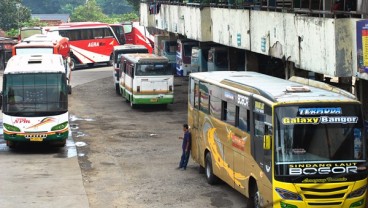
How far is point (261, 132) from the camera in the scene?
699 inches

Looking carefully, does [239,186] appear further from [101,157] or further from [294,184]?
[101,157]

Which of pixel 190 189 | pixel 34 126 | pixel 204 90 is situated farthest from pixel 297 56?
pixel 34 126

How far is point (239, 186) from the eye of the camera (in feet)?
64.5

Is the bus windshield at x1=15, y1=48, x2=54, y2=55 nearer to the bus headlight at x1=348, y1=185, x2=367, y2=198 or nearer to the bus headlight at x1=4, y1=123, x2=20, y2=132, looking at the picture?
the bus headlight at x1=4, y1=123, x2=20, y2=132

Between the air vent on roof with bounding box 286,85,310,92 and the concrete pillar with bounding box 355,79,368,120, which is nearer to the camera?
the air vent on roof with bounding box 286,85,310,92

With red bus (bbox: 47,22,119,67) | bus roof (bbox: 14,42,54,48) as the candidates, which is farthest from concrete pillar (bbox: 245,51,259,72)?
red bus (bbox: 47,22,119,67)

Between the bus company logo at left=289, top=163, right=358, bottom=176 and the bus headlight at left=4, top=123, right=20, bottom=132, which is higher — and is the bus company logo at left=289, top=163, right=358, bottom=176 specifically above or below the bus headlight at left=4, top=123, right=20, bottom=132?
above

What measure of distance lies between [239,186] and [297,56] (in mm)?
7556

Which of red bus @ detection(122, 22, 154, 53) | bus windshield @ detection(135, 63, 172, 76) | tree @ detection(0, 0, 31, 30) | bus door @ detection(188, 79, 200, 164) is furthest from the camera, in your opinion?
tree @ detection(0, 0, 31, 30)

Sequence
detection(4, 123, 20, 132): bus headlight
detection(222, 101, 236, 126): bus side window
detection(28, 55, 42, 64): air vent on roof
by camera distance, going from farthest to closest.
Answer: detection(28, 55, 42, 64): air vent on roof, detection(4, 123, 20, 132): bus headlight, detection(222, 101, 236, 126): bus side window

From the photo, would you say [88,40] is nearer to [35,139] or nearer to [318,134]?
[35,139]

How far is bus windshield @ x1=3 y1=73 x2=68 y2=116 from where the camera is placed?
2855cm

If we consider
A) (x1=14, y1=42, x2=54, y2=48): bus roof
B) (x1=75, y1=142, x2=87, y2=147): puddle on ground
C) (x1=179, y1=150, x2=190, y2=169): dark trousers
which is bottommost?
(x1=75, y1=142, x2=87, y2=147): puddle on ground

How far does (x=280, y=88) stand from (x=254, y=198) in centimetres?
243
